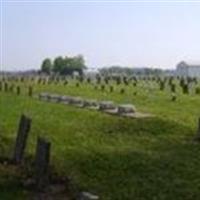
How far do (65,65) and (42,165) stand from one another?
13715cm

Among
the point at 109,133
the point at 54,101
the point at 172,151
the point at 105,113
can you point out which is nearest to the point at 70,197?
the point at 172,151

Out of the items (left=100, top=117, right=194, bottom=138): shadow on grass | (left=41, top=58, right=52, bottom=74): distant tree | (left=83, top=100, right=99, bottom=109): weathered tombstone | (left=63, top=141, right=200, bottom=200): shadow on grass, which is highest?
(left=41, top=58, right=52, bottom=74): distant tree

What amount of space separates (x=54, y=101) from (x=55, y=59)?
117259mm

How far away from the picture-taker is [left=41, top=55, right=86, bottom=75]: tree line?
146 meters

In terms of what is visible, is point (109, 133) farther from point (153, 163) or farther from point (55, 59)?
point (55, 59)

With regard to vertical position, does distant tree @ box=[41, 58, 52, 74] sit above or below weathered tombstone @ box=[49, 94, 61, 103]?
above

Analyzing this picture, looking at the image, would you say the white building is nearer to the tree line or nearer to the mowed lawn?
the tree line

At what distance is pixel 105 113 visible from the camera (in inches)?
1054

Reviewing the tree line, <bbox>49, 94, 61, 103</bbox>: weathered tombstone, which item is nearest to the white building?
the tree line

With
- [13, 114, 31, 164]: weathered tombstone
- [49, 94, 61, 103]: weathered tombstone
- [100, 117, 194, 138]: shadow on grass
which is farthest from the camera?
[49, 94, 61, 103]: weathered tombstone

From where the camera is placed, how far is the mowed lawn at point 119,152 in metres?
11.8

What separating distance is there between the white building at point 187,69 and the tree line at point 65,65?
23303 mm

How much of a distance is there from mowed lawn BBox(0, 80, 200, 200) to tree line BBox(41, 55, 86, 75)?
390ft

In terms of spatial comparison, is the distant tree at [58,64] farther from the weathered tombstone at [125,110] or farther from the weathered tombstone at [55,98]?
the weathered tombstone at [125,110]
